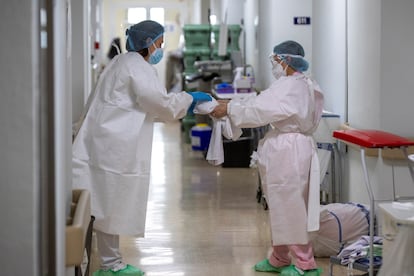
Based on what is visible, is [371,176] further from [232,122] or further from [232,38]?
[232,38]

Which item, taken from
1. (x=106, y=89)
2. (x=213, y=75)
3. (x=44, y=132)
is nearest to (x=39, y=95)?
(x=44, y=132)

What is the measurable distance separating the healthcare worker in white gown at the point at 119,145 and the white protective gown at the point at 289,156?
1.75 feet

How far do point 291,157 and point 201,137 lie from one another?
545cm

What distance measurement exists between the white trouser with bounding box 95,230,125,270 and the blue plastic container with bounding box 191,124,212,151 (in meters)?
5.34

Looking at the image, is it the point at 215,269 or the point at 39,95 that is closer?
the point at 39,95

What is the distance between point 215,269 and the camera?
4641mm

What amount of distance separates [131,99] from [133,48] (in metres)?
0.37

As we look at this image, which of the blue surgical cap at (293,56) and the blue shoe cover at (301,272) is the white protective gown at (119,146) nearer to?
the blue surgical cap at (293,56)

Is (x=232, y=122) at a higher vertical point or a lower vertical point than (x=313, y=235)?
higher

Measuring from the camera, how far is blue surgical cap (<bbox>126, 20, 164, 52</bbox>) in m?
4.41

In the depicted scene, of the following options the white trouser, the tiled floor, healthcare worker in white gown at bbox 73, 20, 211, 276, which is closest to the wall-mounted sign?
the tiled floor

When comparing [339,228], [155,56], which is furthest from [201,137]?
[155,56]

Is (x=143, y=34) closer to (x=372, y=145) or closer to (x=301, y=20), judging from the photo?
(x=372, y=145)

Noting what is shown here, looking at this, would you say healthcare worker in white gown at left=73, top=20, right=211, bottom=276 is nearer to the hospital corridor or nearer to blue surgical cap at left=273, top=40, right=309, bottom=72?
the hospital corridor
